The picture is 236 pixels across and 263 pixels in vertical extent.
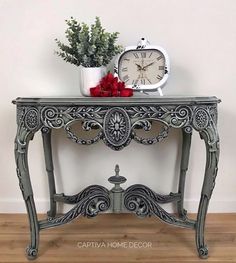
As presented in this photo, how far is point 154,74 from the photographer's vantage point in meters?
1.37

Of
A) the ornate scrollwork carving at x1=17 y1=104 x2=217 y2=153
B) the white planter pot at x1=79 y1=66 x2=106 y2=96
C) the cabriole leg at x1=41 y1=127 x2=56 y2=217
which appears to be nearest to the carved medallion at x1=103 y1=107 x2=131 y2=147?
the ornate scrollwork carving at x1=17 y1=104 x2=217 y2=153

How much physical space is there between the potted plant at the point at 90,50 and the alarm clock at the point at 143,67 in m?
0.07

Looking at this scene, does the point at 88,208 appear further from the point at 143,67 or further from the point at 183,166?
the point at 143,67

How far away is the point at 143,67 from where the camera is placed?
4.51 feet

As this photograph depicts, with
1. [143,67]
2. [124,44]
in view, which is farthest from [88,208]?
[124,44]

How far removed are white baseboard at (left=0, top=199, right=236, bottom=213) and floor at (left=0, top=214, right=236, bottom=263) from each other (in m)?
0.05

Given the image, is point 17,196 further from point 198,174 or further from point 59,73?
point 198,174

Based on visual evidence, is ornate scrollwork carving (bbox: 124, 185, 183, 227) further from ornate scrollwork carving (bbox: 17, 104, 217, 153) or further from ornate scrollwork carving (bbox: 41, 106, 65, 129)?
ornate scrollwork carving (bbox: 41, 106, 65, 129)

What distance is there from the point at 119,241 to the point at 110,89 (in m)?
0.68

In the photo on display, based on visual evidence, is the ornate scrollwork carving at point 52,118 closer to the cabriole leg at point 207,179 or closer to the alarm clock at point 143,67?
the alarm clock at point 143,67

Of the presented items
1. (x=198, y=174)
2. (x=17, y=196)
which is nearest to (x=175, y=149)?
(x=198, y=174)

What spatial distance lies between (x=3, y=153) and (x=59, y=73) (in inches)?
20.6

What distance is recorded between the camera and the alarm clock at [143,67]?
4.46 ft

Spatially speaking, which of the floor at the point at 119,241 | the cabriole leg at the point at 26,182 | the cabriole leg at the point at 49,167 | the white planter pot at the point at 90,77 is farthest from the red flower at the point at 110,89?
the floor at the point at 119,241
